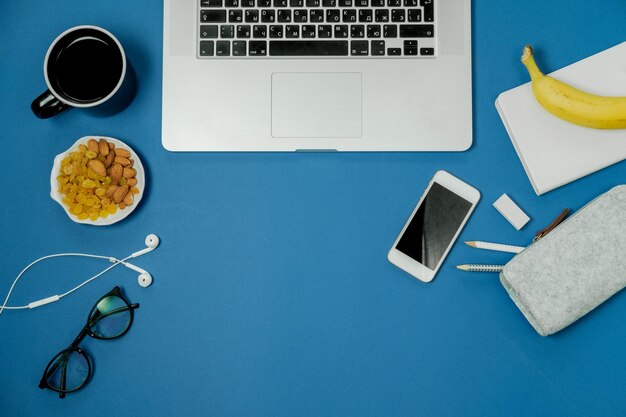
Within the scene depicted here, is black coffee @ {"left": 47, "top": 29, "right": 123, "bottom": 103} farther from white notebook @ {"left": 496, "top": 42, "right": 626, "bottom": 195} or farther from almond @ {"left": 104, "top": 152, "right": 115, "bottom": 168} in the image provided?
white notebook @ {"left": 496, "top": 42, "right": 626, "bottom": 195}

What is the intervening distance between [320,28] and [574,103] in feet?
1.13

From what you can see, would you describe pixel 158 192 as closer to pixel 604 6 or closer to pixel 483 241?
pixel 483 241

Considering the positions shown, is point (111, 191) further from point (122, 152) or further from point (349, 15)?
point (349, 15)

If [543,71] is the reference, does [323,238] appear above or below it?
below

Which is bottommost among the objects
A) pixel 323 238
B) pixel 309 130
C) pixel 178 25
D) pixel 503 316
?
pixel 503 316

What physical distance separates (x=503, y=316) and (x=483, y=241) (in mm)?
103

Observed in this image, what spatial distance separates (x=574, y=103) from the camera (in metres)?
0.68

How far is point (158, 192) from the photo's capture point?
0.73 metres

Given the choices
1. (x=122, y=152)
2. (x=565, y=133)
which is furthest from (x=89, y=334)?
(x=565, y=133)

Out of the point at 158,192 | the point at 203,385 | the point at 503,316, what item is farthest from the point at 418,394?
the point at 158,192

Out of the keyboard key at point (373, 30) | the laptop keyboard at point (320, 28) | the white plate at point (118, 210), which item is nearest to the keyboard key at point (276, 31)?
the laptop keyboard at point (320, 28)

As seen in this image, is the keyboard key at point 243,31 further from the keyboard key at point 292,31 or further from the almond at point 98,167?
the almond at point 98,167

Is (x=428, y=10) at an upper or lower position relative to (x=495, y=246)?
upper

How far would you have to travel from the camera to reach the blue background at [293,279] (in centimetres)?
71
